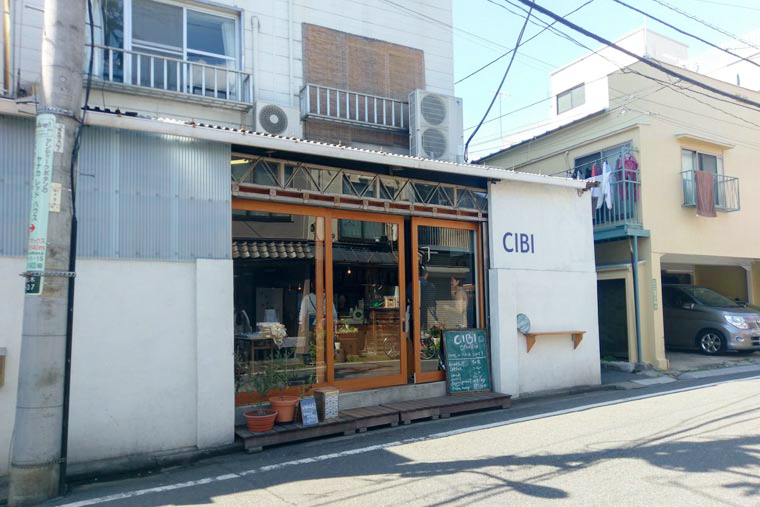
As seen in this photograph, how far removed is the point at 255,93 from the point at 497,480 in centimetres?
750

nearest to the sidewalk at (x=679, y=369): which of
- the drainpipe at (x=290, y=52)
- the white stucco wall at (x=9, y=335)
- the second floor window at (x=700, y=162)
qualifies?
the second floor window at (x=700, y=162)

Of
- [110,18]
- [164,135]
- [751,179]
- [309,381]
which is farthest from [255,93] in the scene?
[751,179]

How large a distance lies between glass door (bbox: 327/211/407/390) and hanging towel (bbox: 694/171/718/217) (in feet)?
29.6

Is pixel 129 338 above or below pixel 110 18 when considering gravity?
below

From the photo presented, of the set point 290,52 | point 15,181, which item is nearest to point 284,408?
point 15,181

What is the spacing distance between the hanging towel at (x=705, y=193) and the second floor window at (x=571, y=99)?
514 centimetres

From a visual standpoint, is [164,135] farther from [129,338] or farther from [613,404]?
A: [613,404]

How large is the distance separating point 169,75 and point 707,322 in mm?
13591

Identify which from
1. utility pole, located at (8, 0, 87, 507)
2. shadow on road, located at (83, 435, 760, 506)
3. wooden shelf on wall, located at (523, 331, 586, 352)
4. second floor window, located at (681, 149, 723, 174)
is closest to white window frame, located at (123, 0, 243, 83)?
utility pole, located at (8, 0, 87, 507)

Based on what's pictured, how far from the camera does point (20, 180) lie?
6328 millimetres

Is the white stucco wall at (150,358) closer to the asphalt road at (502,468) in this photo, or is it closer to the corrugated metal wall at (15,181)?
the asphalt road at (502,468)

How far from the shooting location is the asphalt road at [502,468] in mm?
5121

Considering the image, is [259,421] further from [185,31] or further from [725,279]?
[725,279]

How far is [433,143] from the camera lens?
1137 cm
